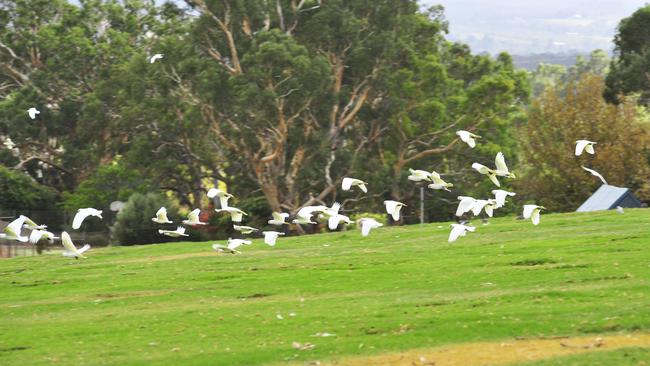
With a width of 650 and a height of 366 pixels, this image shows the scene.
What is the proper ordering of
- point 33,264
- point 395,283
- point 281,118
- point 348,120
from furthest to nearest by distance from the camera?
1. point 348,120
2. point 281,118
3. point 33,264
4. point 395,283

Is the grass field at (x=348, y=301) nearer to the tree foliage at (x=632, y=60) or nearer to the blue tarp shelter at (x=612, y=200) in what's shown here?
the blue tarp shelter at (x=612, y=200)

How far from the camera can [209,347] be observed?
16.8 metres

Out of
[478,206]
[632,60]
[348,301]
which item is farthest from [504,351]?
[632,60]

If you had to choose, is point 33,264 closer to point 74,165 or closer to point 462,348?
point 462,348

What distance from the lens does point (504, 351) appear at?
1559 cm

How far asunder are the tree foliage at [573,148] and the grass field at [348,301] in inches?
727

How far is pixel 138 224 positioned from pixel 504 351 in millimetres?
34099

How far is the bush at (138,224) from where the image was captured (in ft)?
157

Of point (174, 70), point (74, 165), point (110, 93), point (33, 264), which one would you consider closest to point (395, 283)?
point (33, 264)

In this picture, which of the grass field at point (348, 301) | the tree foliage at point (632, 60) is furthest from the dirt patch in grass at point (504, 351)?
the tree foliage at point (632, 60)

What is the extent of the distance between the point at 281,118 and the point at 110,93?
11.7m

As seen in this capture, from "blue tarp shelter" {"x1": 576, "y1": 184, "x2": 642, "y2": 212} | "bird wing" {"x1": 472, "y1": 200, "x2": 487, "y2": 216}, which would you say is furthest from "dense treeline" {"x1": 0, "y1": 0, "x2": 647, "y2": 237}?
"bird wing" {"x1": 472, "y1": 200, "x2": 487, "y2": 216}

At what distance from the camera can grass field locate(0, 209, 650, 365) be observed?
53.4ft

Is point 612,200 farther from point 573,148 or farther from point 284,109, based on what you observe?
point 284,109
